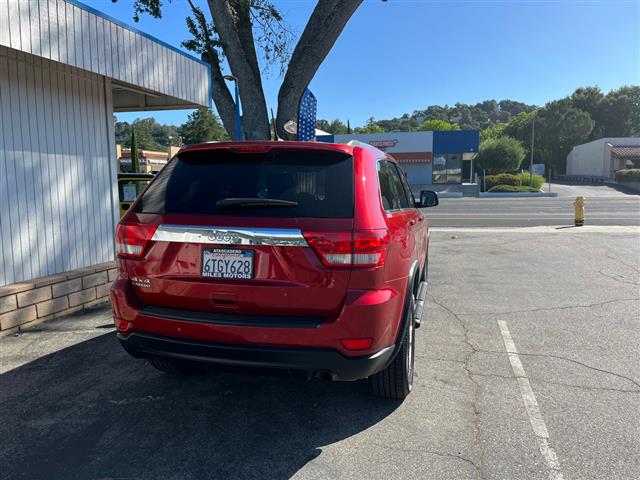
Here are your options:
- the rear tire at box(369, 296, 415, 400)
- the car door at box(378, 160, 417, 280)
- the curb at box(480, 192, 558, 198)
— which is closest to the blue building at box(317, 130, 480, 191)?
the curb at box(480, 192, 558, 198)

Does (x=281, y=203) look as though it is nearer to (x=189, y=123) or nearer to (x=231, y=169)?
(x=231, y=169)

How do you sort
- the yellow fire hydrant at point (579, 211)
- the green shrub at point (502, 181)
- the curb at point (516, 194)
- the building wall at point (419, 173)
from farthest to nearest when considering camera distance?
the building wall at point (419, 173), the green shrub at point (502, 181), the curb at point (516, 194), the yellow fire hydrant at point (579, 211)

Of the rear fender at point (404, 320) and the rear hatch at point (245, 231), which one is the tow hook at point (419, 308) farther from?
the rear hatch at point (245, 231)

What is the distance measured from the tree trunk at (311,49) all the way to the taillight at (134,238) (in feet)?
22.1

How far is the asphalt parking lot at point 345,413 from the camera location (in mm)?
2791

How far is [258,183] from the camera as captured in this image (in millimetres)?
3035

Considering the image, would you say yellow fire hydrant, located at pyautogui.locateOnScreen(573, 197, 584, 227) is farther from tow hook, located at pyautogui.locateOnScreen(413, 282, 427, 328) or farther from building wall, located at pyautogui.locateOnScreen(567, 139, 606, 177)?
building wall, located at pyautogui.locateOnScreen(567, 139, 606, 177)

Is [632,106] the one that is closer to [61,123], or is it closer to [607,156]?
[607,156]

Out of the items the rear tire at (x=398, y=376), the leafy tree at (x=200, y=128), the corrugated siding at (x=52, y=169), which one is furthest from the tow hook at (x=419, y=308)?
the leafy tree at (x=200, y=128)

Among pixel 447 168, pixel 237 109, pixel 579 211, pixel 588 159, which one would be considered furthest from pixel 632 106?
pixel 237 109

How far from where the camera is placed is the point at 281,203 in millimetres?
2846

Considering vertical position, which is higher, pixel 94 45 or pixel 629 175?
pixel 94 45

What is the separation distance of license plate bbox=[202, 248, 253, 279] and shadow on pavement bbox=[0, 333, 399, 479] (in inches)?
30.7

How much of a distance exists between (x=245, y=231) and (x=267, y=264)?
230mm
